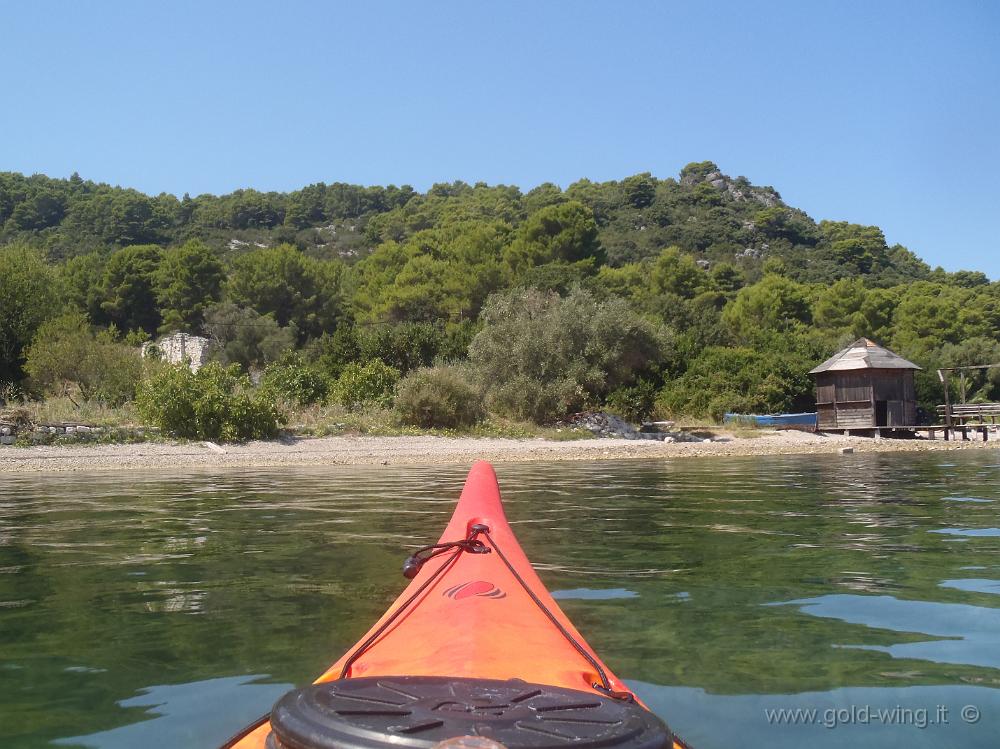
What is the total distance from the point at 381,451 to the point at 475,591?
58.4 ft

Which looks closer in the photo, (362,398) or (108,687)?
(108,687)

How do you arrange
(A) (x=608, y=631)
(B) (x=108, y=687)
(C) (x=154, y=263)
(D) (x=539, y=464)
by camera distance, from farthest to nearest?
(C) (x=154, y=263)
(D) (x=539, y=464)
(A) (x=608, y=631)
(B) (x=108, y=687)

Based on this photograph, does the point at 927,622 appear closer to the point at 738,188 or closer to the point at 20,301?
the point at 20,301

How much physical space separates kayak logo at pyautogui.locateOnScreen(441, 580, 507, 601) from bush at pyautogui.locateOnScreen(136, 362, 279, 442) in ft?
61.5

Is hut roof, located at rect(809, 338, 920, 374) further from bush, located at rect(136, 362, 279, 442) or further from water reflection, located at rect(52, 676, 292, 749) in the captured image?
water reflection, located at rect(52, 676, 292, 749)

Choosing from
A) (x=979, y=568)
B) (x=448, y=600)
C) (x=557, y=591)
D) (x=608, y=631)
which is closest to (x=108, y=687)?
(x=448, y=600)

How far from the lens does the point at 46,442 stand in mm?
19719

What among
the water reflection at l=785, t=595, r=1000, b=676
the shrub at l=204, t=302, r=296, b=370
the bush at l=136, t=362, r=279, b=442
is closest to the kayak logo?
the water reflection at l=785, t=595, r=1000, b=676

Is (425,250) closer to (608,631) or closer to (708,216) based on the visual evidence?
(708,216)

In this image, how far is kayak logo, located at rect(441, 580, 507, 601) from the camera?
3143 millimetres

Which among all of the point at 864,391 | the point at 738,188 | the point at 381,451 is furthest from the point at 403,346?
the point at 738,188

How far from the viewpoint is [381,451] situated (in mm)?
20719

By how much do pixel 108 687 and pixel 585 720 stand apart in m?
2.39

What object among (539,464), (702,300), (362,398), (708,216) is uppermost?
(708,216)
